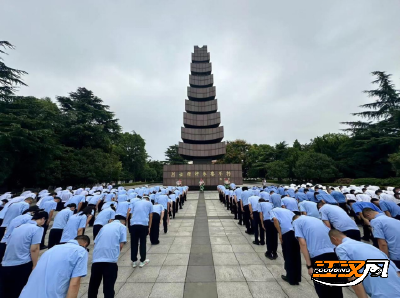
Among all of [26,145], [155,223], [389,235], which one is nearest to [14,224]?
[155,223]

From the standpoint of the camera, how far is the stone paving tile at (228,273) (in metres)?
4.18

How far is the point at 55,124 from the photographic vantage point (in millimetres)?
20562

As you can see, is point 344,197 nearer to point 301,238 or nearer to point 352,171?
point 301,238

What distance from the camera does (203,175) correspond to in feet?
93.0

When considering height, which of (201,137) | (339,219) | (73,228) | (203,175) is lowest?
(73,228)

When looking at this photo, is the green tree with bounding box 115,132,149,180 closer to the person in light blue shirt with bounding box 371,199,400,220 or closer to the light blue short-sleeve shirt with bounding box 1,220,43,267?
the light blue short-sleeve shirt with bounding box 1,220,43,267

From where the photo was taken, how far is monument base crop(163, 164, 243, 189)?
28188 millimetres

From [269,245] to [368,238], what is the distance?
14.3ft

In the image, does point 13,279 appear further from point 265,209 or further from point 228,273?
point 265,209

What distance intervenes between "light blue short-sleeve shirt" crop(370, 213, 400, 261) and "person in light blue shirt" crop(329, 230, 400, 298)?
1.49 m

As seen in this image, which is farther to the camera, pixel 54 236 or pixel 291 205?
pixel 291 205

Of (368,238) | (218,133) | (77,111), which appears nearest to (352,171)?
(218,133)

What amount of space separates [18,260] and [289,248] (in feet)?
17.0

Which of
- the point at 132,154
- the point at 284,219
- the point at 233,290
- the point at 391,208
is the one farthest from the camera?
the point at 132,154
